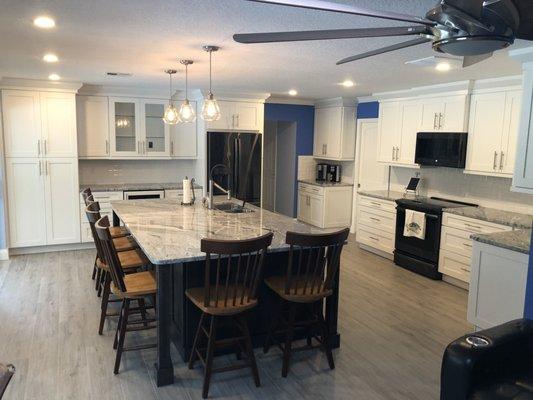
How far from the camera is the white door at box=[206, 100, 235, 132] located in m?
6.55

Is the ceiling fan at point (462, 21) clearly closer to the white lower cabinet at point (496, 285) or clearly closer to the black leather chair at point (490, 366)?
the black leather chair at point (490, 366)

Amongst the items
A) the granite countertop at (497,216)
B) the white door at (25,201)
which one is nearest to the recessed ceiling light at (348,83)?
the granite countertop at (497,216)

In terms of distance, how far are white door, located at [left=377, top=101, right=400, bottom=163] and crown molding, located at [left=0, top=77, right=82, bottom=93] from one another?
425 cm

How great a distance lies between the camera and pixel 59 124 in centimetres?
579

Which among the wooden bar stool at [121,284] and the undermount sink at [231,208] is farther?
the undermount sink at [231,208]

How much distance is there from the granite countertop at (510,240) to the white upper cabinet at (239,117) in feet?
13.5

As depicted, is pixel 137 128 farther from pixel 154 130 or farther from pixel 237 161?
pixel 237 161

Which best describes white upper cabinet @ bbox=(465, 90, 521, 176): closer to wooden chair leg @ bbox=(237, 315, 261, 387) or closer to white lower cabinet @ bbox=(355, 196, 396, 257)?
white lower cabinet @ bbox=(355, 196, 396, 257)

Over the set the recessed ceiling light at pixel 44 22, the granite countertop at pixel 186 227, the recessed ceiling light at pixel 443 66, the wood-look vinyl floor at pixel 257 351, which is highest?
the recessed ceiling light at pixel 443 66

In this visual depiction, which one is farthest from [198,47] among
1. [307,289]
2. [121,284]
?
[307,289]

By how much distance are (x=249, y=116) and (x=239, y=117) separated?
177 millimetres

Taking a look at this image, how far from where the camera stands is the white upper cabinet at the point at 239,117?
6578mm

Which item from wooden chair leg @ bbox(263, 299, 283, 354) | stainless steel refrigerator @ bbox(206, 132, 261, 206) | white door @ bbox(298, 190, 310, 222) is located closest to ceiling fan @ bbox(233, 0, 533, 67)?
wooden chair leg @ bbox(263, 299, 283, 354)

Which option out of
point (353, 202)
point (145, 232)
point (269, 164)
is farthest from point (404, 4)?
point (269, 164)
